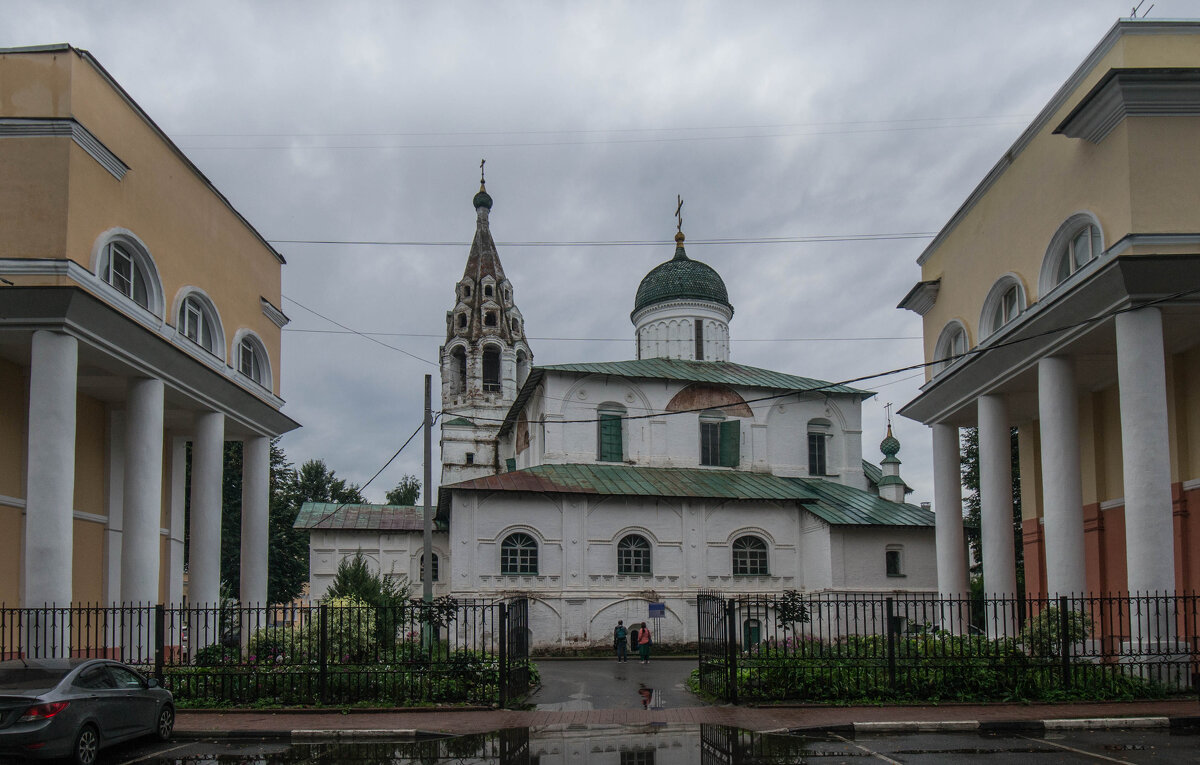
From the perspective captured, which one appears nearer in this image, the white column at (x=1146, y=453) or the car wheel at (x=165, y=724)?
the car wheel at (x=165, y=724)

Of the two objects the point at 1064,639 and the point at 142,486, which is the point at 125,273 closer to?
the point at 142,486

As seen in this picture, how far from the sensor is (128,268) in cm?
1869

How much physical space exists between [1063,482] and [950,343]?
622cm

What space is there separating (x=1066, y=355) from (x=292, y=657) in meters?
14.4

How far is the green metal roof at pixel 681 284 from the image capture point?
4578 cm

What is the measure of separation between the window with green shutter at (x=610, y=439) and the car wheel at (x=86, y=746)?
2843 cm

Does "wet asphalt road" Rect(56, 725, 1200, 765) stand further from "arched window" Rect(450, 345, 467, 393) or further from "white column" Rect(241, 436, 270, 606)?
"arched window" Rect(450, 345, 467, 393)

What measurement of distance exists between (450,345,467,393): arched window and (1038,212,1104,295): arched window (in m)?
35.4

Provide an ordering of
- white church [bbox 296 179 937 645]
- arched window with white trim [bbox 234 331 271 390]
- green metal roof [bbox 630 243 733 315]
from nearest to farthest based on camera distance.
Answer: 1. arched window with white trim [bbox 234 331 271 390]
2. white church [bbox 296 179 937 645]
3. green metal roof [bbox 630 243 733 315]

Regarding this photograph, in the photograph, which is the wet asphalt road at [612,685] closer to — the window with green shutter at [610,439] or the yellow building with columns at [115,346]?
the yellow building with columns at [115,346]

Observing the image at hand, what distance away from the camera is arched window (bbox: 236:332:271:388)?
23.8 meters

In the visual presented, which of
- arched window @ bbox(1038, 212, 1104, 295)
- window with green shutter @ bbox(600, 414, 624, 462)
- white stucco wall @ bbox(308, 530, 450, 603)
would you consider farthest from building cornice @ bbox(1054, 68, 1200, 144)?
white stucco wall @ bbox(308, 530, 450, 603)

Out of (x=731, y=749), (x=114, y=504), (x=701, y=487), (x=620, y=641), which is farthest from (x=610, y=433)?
(x=731, y=749)

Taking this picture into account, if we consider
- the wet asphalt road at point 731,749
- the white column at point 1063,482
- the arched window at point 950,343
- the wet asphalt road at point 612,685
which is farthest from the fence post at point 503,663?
the arched window at point 950,343
